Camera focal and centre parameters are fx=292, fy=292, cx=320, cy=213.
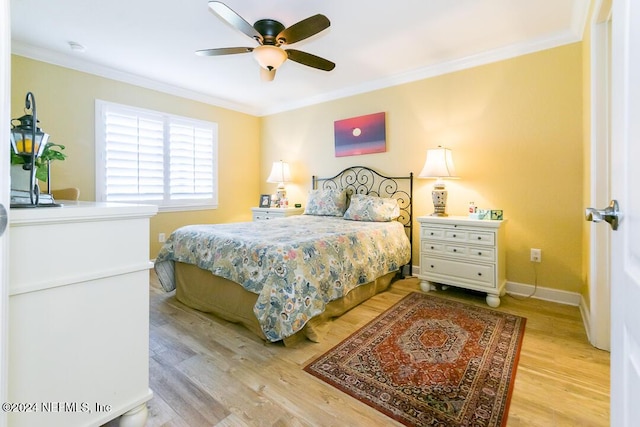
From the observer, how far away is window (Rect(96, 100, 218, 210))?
3.48 metres

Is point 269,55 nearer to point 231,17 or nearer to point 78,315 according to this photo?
point 231,17

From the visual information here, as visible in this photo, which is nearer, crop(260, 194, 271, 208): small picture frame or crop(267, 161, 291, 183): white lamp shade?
crop(267, 161, 291, 183): white lamp shade

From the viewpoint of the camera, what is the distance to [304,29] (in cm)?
207

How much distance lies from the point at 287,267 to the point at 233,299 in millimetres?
621

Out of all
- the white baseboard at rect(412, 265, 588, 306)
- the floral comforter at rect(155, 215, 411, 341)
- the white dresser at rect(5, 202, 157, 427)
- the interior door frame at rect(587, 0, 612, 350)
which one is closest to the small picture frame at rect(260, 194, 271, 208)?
the floral comforter at rect(155, 215, 411, 341)

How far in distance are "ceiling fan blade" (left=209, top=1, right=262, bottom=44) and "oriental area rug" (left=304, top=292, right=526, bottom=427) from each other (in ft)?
7.55

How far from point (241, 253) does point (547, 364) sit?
6.74 feet

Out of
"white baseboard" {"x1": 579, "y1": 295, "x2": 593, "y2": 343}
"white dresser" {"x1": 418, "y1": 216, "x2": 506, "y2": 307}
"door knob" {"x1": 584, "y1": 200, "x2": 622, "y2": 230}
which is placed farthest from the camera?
"white dresser" {"x1": 418, "y1": 216, "x2": 506, "y2": 307}

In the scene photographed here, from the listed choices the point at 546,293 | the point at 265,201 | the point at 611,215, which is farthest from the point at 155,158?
the point at 546,293

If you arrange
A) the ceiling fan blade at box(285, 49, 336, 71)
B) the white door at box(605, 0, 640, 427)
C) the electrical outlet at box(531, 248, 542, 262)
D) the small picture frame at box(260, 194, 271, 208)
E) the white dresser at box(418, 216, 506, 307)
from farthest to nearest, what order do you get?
the small picture frame at box(260, 194, 271, 208)
the electrical outlet at box(531, 248, 542, 262)
the white dresser at box(418, 216, 506, 307)
the ceiling fan blade at box(285, 49, 336, 71)
the white door at box(605, 0, 640, 427)

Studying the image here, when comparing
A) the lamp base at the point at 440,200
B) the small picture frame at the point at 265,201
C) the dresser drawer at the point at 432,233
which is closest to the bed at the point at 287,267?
the dresser drawer at the point at 432,233

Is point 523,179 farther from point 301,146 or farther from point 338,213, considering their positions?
point 301,146

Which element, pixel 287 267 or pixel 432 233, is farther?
pixel 432 233

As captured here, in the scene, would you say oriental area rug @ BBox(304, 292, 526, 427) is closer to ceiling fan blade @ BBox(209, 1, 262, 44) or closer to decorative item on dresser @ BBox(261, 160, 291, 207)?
ceiling fan blade @ BBox(209, 1, 262, 44)
